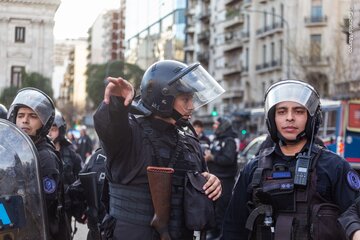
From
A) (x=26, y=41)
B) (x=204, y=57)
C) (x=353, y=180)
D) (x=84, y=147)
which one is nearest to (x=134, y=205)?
(x=353, y=180)

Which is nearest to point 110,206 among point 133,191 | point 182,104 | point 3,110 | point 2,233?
point 133,191

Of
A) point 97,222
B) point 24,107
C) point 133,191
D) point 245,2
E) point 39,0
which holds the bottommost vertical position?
point 97,222

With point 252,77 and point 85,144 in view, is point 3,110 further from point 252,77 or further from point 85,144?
point 252,77

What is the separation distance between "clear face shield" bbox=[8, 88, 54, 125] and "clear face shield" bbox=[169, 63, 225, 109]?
4.33ft

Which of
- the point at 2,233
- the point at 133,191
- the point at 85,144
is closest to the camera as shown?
the point at 2,233

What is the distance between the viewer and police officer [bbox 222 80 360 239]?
3.55m

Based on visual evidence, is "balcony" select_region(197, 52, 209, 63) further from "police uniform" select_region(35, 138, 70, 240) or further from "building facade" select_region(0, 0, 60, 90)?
"police uniform" select_region(35, 138, 70, 240)

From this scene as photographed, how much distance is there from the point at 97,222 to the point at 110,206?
5.47 ft

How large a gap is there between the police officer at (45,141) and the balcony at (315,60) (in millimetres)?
40003

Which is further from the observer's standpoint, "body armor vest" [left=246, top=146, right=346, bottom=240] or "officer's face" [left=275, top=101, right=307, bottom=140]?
"officer's face" [left=275, top=101, right=307, bottom=140]

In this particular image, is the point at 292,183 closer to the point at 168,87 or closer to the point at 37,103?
the point at 168,87

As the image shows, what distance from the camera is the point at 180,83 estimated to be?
404 cm

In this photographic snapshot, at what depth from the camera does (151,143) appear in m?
3.93

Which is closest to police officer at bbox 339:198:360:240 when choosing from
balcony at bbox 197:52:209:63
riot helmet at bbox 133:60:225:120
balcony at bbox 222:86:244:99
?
riot helmet at bbox 133:60:225:120
